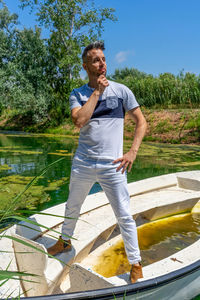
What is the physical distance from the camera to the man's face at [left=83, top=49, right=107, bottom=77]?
1.56 m

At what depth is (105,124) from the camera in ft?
5.23

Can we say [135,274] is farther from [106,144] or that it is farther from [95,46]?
[95,46]

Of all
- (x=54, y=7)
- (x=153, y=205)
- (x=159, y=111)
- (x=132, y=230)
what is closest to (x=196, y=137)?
(x=159, y=111)

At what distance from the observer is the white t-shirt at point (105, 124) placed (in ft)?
5.22

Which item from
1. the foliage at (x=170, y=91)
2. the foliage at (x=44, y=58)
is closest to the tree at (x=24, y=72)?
the foliage at (x=44, y=58)

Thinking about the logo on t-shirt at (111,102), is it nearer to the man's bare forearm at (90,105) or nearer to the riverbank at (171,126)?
the man's bare forearm at (90,105)

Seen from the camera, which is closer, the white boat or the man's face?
the white boat

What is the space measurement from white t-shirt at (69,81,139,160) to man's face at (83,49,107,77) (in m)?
0.12

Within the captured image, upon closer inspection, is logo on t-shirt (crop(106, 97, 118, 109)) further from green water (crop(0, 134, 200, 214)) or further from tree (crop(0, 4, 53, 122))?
tree (crop(0, 4, 53, 122))

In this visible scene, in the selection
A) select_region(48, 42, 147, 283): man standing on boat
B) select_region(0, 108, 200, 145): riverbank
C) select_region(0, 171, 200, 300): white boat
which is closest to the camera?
select_region(0, 171, 200, 300): white boat

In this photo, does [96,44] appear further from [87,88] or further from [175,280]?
[175,280]

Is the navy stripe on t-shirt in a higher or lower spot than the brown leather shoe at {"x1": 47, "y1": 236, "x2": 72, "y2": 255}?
higher

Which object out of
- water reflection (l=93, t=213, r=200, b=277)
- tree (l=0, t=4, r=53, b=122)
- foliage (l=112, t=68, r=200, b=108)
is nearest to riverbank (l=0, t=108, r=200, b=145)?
foliage (l=112, t=68, r=200, b=108)

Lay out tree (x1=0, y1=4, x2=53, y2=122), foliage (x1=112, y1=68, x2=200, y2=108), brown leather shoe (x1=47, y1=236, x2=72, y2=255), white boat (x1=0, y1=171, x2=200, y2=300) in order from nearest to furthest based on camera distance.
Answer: white boat (x1=0, y1=171, x2=200, y2=300) < brown leather shoe (x1=47, y1=236, x2=72, y2=255) < foliage (x1=112, y1=68, x2=200, y2=108) < tree (x1=0, y1=4, x2=53, y2=122)
